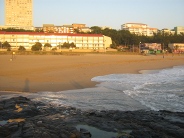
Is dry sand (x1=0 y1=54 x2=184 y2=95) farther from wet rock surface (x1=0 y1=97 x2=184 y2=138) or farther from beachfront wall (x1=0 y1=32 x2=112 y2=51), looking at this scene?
beachfront wall (x1=0 y1=32 x2=112 y2=51)

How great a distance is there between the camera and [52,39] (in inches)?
3241

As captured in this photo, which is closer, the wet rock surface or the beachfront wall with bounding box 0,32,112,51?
the wet rock surface

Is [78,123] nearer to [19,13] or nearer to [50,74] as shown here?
[50,74]

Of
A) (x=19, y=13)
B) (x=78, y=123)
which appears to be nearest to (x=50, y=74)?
(x=78, y=123)

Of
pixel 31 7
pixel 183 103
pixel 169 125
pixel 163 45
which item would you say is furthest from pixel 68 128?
pixel 31 7

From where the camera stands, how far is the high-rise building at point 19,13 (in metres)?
169

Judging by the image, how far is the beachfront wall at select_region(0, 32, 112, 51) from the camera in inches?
3189

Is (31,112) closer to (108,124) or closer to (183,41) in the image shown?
(108,124)

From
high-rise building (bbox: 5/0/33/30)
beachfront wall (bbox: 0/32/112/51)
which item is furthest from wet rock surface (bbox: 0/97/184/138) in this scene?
high-rise building (bbox: 5/0/33/30)

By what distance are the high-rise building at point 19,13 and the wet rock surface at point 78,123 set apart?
168m

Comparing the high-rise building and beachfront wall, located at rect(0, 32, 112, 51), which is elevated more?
the high-rise building

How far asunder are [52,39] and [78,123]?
78405 mm

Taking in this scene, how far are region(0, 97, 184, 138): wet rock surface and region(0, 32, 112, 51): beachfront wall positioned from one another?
233 feet

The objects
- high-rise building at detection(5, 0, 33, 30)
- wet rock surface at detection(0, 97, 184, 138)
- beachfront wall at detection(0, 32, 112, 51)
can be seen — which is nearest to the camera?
wet rock surface at detection(0, 97, 184, 138)
